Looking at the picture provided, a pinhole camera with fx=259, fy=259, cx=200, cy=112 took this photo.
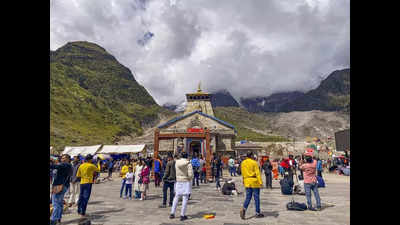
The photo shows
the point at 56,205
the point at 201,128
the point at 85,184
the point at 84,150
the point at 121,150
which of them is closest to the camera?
the point at 56,205

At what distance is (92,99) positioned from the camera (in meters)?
102

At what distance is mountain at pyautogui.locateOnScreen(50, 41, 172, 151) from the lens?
65625 mm

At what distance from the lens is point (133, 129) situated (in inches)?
3526

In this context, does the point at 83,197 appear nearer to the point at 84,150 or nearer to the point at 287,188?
the point at 287,188

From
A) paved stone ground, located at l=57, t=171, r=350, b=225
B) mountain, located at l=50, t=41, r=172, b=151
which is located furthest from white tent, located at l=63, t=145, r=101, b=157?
paved stone ground, located at l=57, t=171, r=350, b=225

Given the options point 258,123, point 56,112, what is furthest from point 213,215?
point 258,123

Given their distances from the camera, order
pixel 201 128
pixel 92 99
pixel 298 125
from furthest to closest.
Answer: pixel 298 125, pixel 92 99, pixel 201 128

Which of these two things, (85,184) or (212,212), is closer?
(85,184)

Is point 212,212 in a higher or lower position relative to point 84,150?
higher

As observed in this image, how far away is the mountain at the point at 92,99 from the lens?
65625mm

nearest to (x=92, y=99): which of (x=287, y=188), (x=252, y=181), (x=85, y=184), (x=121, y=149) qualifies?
(x=121, y=149)
